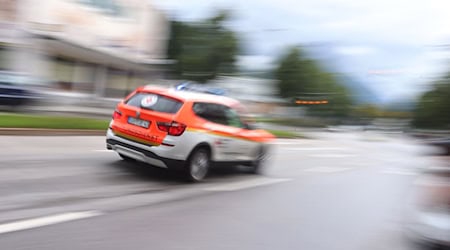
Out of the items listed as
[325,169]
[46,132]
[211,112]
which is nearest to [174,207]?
[211,112]

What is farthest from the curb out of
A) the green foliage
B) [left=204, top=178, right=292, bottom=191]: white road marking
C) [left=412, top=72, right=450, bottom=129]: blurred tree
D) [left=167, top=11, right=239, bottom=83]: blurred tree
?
[left=412, top=72, right=450, bottom=129]: blurred tree

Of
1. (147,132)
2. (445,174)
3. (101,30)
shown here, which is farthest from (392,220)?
(101,30)

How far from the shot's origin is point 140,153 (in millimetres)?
7992

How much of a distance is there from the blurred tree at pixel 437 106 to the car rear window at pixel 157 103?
54289 mm

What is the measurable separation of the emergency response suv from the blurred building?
1653 cm

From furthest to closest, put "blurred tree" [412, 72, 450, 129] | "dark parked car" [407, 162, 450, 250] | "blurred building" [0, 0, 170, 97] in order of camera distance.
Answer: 1. "blurred tree" [412, 72, 450, 129]
2. "blurred building" [0, 0, 170, 97]
3. "dark parked car" [407, 162, 450, 250]

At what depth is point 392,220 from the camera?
6867 millimetres

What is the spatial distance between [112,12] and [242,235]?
24.1 meters

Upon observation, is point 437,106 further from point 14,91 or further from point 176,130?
point 176,130

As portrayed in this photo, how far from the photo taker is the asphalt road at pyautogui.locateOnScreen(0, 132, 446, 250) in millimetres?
4945

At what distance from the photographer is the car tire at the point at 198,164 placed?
26.6 feet

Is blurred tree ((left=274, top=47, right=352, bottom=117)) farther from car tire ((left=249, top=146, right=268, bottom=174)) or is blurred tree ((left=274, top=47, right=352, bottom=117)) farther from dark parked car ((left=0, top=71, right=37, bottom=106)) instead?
car tire ((left=249, top=146, right=268, bottom=174))

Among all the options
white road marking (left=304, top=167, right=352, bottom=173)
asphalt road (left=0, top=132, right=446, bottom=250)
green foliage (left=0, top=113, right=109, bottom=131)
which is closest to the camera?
asphalt road (left=0, top=132, right=446, bottom=250)

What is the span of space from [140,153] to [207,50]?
26066 mm
